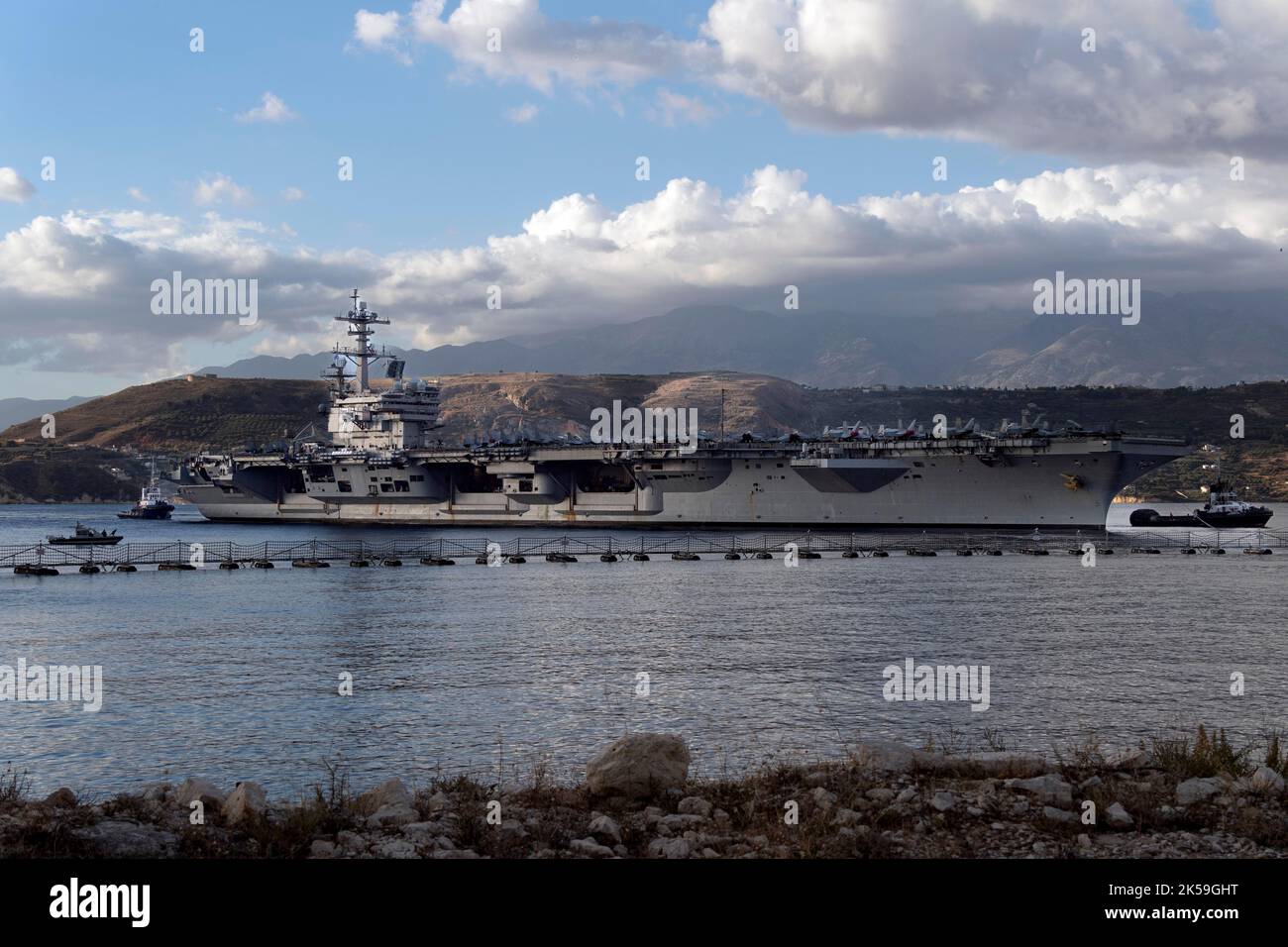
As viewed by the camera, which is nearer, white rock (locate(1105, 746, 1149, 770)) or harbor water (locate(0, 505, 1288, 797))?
white rock (locate(1105, 746, 1149, 770))

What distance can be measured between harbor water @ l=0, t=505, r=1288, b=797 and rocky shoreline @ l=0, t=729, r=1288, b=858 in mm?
2871

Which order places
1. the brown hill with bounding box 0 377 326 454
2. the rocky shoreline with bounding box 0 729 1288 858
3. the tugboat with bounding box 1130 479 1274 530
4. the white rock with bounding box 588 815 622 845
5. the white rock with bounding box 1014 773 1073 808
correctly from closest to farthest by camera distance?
A: the rocky shoreline with bounding box 0 729 1288 858
the white rock with bounding box 588 815 622 845
the white rock with bounding box 1014 773 1073 808
the tugboat with bounding box 1130 479 1274 530
the brown hill with bounding box 0 377 326 454

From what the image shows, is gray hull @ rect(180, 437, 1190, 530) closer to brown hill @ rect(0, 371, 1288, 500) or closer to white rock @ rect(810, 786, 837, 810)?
white rock @ rect(810, 786, 837, 810)

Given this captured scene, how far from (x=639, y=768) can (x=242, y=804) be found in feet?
11.1

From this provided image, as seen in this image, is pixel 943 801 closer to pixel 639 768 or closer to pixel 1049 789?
pixel 1049 789

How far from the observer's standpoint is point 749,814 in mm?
9055

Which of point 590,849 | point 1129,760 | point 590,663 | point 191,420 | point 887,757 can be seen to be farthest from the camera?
point 191,420

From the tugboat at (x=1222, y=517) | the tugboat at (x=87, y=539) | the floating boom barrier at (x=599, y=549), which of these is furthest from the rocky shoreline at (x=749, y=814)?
the tugboat at (x=1222, y=517)

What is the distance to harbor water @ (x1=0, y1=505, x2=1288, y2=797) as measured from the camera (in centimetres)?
1508

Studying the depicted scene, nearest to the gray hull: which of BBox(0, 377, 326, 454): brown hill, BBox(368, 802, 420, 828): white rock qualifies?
BBox(368, 802, 420, 828): white rock

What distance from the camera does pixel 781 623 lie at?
28562 mm

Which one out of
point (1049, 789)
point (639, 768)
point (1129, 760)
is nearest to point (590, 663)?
point (639, 768)

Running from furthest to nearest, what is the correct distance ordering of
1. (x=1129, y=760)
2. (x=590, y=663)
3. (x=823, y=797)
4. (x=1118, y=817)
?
(x=590, y=663), (x=1129, y=760), (x=823, y=797), (x=1118, y=817)
